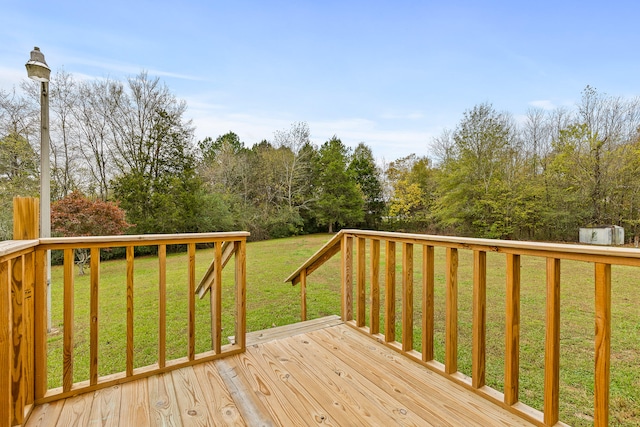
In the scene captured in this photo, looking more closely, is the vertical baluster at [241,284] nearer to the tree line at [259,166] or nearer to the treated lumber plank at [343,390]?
the treated lumber plank at [343,390]

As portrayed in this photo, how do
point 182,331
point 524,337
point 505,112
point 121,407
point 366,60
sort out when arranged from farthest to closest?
1. point 505,112
2. point 366,60
3. point 182,331
4. point 524,337
5. point 121,407

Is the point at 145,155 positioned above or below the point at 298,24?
below

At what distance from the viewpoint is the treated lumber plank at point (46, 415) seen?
4.35 ft

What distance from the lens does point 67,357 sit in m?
1.54

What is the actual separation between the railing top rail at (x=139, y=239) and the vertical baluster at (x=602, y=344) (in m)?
1.90

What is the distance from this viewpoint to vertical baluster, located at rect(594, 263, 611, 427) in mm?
1088

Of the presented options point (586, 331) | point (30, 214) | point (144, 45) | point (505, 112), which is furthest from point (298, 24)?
point (505, 112)

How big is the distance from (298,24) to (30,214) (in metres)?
6.08

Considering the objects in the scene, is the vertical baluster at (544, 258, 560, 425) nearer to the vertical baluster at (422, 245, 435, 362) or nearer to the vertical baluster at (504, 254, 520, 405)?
the vertical baluster at (504, 254, 520, 405)

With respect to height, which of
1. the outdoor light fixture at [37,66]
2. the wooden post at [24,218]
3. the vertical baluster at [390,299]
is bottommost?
the vertical baluster at [390,299]

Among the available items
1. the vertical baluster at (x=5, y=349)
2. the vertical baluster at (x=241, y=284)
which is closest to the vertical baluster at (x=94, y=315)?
the vertical baluster at (x=5, y=349)

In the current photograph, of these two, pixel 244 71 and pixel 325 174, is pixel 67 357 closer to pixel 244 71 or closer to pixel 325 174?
pixel 244 71

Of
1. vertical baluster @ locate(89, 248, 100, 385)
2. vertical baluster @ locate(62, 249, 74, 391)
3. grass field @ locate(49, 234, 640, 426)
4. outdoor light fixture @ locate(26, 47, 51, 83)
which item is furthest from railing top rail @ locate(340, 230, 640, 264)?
outdoor light fixture @ locate(26, 47, 51, 83)

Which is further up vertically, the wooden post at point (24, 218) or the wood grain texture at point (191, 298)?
the wooden post at point (24, 218)
